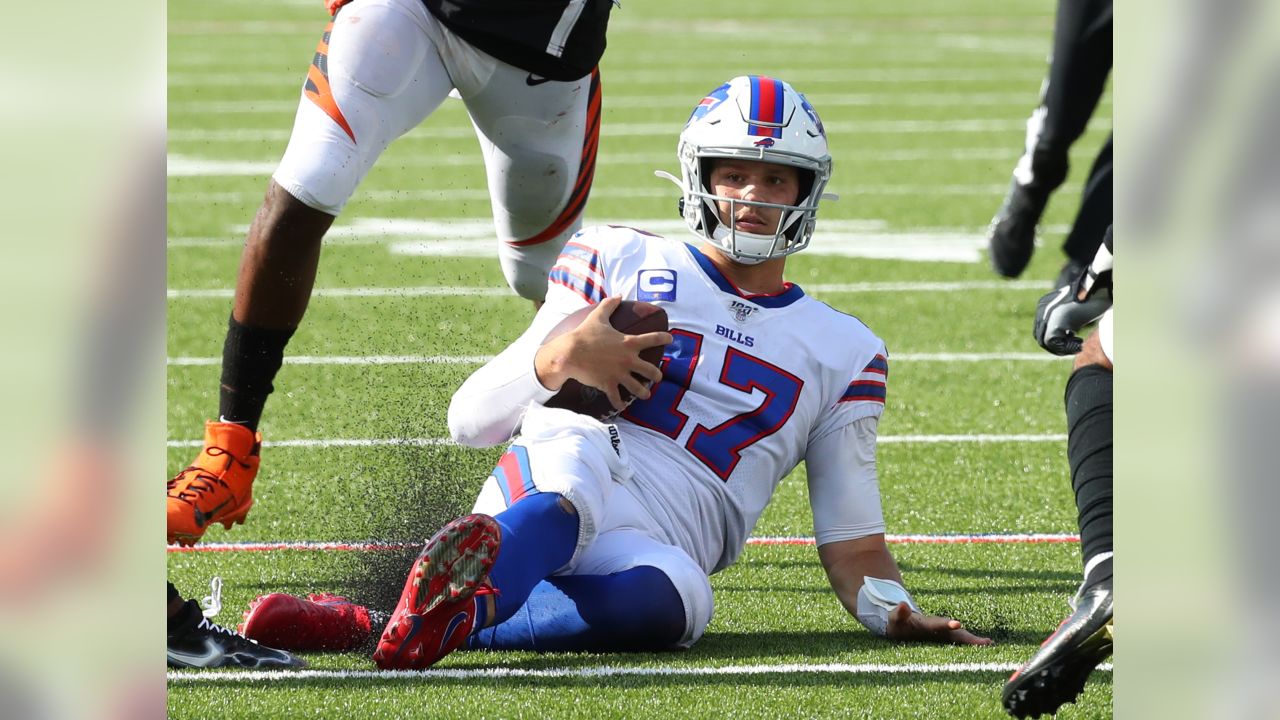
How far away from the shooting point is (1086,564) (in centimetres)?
236

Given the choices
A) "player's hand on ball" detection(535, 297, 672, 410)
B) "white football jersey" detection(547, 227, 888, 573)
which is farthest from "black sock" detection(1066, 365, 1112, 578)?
"player's hand on ball" detection(535, 297, 672, 410)

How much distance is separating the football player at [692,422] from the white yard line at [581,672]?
9cm

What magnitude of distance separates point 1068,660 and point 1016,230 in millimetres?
3191

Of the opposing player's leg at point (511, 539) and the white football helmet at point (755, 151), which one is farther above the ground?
the white football helmet at point (755, 151)

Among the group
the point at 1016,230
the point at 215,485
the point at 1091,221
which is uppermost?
the point at 215,485

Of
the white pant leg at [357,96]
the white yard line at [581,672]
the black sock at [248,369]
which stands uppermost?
the white pant leg at [357,96]

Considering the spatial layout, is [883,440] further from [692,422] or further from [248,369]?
[248,369]

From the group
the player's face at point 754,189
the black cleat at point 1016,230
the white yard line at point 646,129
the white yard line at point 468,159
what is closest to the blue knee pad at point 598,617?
the player's face at point 754,189

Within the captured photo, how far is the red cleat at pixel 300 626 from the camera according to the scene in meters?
2.89

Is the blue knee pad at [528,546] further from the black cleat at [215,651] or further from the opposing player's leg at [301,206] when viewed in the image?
the opposing player's leg at [301,206]

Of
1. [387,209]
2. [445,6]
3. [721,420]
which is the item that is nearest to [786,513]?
[721,420]

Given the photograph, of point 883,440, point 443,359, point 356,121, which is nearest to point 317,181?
point 356,121

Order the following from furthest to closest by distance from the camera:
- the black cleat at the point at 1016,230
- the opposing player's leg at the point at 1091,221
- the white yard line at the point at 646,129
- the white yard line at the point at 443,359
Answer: the white yard line at the point at 646,129 < the white yard line at the point at 443,359 < the opposing player's leg at the point at 1091,221 < the black cleat at the point at 1016,230

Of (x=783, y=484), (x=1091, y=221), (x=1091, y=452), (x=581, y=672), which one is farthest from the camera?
(x=1091, y=221)
